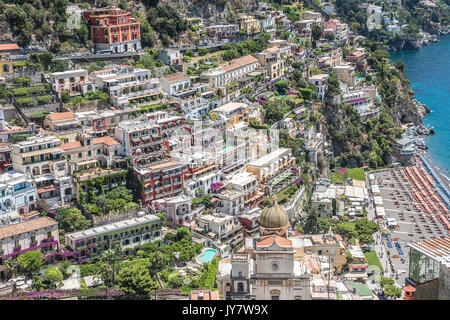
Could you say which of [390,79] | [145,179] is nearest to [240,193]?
[145,179]

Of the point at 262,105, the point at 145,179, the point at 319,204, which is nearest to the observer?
the point at 145,179

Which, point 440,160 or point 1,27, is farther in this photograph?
point 440,160

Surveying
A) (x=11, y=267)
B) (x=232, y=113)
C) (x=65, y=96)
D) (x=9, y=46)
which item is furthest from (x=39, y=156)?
(x=232, y=113)

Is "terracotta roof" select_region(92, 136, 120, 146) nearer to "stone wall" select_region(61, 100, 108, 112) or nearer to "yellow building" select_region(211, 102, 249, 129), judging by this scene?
"stone wall" select_region(61, 100, 108, 112)

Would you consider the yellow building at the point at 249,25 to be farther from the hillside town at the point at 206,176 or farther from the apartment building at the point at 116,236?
the apartment building at the point at 116,236

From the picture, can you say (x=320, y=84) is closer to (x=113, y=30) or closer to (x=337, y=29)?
(x=337, y=29)

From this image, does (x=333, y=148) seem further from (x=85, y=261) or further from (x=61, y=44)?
(x=85, y=261)

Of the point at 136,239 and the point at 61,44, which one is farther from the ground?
the point at 61,44

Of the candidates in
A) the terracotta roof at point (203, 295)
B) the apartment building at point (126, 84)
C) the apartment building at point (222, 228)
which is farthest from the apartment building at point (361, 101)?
the terracotta roof at point (203, 295)
